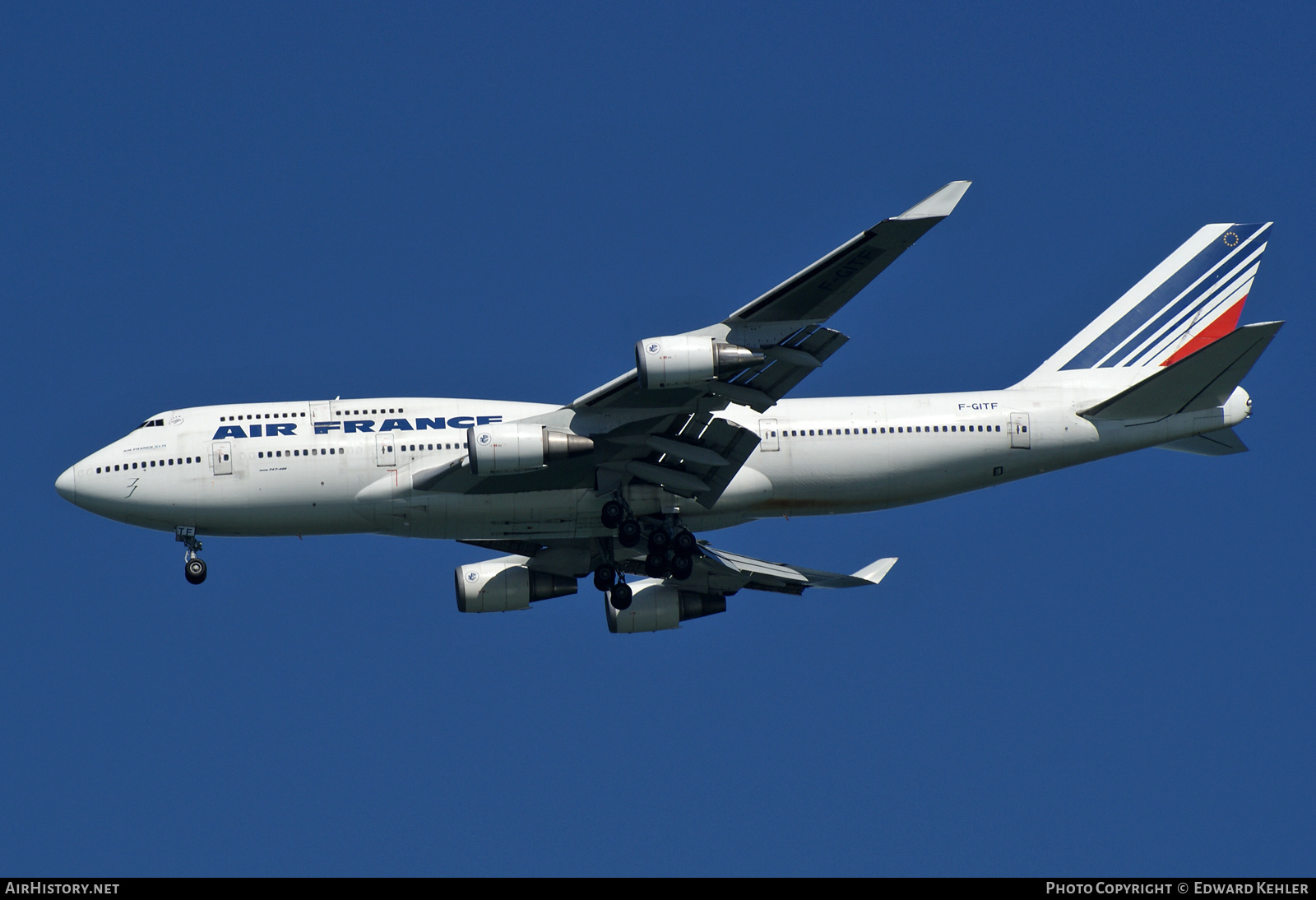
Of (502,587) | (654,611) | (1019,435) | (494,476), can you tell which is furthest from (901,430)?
(502,587)

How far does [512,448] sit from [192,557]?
8644 millimetres

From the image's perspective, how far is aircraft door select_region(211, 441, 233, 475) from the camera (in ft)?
115

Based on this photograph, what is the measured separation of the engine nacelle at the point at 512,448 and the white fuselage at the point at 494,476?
1.93 m

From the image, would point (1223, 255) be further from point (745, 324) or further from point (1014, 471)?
point (745, 324)

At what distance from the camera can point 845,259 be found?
97.3 feet

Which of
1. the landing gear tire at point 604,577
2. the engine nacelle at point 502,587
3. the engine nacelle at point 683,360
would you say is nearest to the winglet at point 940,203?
the engine nacelle at point 683,360

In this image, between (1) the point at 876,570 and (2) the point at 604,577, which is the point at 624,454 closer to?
(2) the point at 604,577

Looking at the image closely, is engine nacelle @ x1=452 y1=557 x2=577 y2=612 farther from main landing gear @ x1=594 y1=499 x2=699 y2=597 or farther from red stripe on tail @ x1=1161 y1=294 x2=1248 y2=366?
red stripe on tail @ x1=1161 y1=294 x2=1248 y2=366
